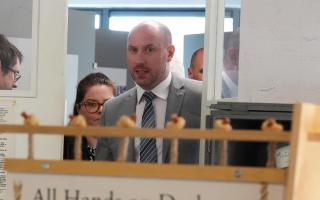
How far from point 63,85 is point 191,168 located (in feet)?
2.42

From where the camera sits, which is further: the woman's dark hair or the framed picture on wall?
the woman's dark hair

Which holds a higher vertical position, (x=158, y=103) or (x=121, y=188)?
(x=158, y=103)

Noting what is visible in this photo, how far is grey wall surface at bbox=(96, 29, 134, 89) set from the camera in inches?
111

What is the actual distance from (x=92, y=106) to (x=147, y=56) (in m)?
0.26

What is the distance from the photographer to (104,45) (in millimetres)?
2889

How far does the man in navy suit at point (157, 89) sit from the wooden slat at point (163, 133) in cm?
63

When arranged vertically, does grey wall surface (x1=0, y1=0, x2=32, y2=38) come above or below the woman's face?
above

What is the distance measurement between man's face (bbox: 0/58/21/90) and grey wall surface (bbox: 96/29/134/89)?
1.36 metres

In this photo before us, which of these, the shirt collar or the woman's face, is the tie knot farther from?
the woman's face

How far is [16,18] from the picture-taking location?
56.2 inches

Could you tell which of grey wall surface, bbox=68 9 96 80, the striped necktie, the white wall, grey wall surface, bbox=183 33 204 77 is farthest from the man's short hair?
grey wall surface, bbox=183 33 204 77

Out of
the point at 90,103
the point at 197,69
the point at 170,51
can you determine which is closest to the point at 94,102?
the point at 90,103

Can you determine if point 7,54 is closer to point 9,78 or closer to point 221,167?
point 9,78

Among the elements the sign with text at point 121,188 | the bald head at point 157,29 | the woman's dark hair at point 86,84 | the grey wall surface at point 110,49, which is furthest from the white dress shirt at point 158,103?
the grey wall surface at point 110,49
